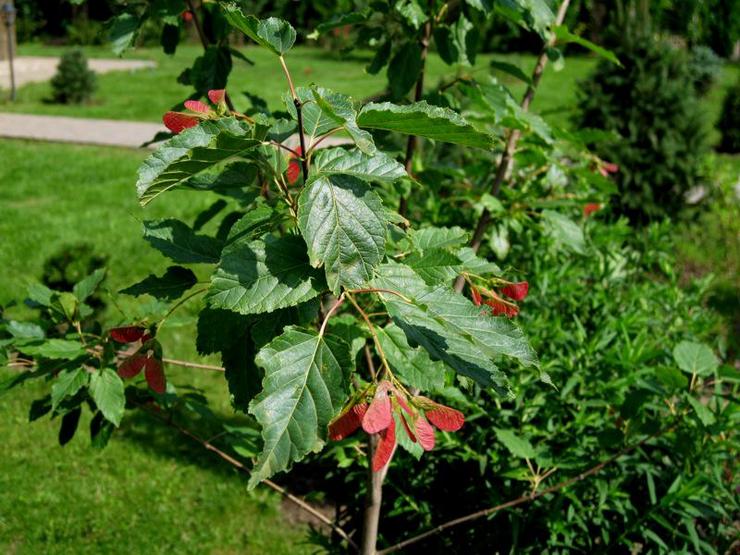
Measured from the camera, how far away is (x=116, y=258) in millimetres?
5699

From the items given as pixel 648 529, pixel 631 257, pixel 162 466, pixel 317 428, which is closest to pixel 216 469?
pixel 162 466

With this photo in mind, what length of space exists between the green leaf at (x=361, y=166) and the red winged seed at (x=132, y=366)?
52cm

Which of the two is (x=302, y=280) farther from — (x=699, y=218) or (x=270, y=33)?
(x=699, y=218)

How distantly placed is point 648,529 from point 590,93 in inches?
193

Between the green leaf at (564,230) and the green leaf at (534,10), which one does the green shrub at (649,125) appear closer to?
the green leaf at (564,230)

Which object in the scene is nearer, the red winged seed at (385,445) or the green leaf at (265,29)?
the green leaf at (265,29)

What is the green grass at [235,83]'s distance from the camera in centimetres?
1186

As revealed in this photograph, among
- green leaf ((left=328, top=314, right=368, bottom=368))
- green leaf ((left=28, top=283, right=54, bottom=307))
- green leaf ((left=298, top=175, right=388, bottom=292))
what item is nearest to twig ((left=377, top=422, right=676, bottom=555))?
green leaf ((left=328, top=314, right=368, bottom=368))

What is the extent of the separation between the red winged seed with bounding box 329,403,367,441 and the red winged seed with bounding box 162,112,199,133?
0.51m

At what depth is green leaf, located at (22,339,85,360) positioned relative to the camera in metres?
1.70

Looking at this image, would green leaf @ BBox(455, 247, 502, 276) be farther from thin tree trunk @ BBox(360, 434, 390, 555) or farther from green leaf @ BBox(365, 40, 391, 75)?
green leaf @ BBox(365, 40, 391, 75)

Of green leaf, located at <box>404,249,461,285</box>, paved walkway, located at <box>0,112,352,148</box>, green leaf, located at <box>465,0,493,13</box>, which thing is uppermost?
green leaf, located at <box>465,0,493,13</box>

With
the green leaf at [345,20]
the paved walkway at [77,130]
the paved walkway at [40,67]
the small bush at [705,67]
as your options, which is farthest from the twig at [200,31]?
the small bush at [705,67]

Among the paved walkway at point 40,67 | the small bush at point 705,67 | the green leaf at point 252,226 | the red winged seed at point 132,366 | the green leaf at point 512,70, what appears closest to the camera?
the green leaf at point 252,226
